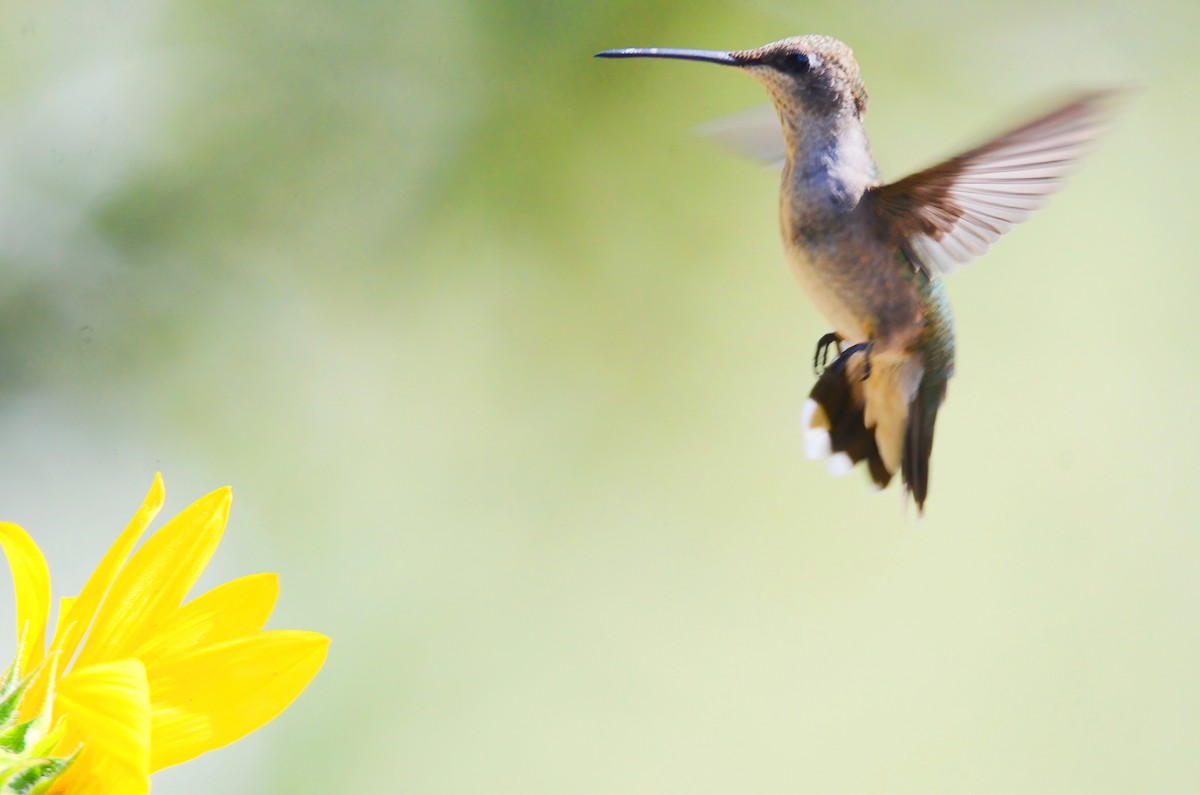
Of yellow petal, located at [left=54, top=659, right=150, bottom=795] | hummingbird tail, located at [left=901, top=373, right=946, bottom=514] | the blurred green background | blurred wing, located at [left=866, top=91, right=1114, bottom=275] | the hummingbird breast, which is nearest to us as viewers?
yellow petal, located at [left=54, top=659, right=150, bottom=795]

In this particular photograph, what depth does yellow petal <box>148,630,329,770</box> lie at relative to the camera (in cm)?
30

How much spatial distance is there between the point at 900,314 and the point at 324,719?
0.92 metres

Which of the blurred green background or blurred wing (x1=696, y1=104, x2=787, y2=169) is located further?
the blurred green background

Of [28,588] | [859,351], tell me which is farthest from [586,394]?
[28,588]

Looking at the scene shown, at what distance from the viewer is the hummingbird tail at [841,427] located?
650 mm

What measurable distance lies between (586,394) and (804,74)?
3.08 feet

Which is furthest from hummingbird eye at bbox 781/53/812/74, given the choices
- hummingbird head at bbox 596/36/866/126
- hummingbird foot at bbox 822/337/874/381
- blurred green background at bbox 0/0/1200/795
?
blurred green background at bbox 0/0/1200/795

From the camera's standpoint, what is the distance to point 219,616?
0.32m

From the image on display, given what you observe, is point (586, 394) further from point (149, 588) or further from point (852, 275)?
point (149, 588)

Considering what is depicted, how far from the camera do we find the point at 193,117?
4.19ft

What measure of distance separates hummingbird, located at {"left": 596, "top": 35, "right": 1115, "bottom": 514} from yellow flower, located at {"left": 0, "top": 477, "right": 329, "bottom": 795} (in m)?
0.28

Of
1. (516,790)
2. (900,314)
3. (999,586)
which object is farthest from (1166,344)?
(900,314)

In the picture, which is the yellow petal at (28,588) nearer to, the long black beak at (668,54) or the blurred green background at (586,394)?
the long black beak at (668,54)

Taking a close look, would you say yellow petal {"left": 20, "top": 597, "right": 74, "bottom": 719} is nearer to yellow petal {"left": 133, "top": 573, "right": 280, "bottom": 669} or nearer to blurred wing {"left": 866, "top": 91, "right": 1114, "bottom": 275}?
yellow petal {"left": 133, "top": 573, "right": 280, "bottom": 669}
